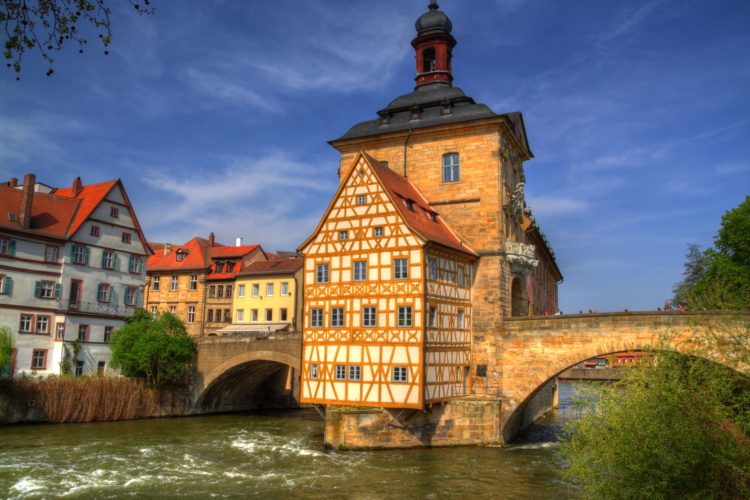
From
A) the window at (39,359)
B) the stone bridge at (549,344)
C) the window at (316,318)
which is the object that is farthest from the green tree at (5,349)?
the stone bridge at (549,344)

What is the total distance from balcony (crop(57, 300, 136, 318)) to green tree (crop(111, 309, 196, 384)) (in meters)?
1.53

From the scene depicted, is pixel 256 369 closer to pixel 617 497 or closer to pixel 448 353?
pixel 448 353

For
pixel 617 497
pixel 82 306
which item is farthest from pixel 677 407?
pixel 82 306

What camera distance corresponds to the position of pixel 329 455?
22.8 meters

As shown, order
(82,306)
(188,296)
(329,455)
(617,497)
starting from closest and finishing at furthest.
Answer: (617,497)
(329,455)
(82,306)
(188,296)

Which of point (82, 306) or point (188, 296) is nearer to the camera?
point (82, 306)

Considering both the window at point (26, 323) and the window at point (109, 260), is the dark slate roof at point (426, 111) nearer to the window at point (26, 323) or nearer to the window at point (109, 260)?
the window at point (109, 260)

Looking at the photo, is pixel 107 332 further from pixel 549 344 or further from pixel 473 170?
pixel 549 344

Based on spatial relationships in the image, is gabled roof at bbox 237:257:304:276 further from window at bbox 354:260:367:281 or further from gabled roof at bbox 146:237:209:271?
window at bbox 354:260:367:281

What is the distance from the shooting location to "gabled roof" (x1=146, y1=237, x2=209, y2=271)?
161ft

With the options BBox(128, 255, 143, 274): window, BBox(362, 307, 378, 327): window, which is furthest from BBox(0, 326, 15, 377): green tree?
BBox(362, 307, 378, 327): window

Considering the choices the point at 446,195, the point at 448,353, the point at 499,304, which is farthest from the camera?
the point at 446,195

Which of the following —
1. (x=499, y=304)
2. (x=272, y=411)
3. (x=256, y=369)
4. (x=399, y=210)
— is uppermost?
(x=399, y=210)

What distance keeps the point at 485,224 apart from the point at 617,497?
56.8 feet
